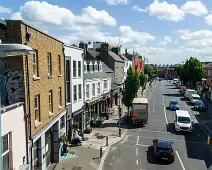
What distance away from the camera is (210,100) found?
2352 inches

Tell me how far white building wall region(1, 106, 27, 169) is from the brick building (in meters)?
0.72

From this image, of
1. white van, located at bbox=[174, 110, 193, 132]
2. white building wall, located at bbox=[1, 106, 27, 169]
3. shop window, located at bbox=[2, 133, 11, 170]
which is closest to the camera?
shop window, located at bbox=[2, 133, 11, 170]

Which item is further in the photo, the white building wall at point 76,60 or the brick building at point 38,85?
the white building wall at point 76,60

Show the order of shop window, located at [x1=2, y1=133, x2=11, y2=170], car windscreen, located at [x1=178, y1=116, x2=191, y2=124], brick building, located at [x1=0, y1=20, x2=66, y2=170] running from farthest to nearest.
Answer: car windscreen, located at [x1=178, y1=116, x2=191, y2=124] < brick building, located at [x1=0, y1=20, x2=66, y2=170] < shop window, located at [x1=2, y1=133, x2=11, y2=170]

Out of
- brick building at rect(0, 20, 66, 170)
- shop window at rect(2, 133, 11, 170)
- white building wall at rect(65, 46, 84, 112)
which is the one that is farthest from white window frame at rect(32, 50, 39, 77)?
white building wall at rect(65, 46, 84, 112)

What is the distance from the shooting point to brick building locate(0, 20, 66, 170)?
12.4 m

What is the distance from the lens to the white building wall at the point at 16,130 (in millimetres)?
10492

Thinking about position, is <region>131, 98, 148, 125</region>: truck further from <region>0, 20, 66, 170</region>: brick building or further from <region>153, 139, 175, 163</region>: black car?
<region>0, 20, 66, 170</region>: brick building

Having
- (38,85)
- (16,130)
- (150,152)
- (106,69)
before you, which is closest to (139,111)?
(150,152)

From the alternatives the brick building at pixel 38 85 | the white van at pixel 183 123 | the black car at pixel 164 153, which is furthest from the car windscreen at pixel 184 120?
the brick building at pixel 38 85

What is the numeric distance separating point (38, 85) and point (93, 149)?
11.0m

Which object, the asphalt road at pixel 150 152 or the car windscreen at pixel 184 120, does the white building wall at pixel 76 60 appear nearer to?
the asphalt road at pixel 150 152

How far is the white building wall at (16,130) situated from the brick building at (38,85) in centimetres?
72

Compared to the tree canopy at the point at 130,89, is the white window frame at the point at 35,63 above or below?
above
